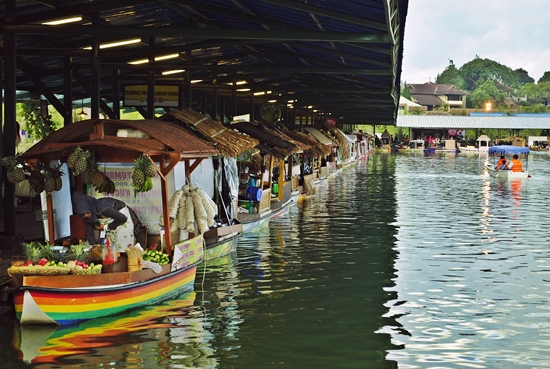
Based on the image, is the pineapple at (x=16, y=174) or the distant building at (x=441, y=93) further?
the distant building at (x=441, y=93)

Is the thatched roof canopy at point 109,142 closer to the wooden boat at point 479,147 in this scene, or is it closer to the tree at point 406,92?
the wooden boat at point 479,147

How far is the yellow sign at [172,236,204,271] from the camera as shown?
12352 mm

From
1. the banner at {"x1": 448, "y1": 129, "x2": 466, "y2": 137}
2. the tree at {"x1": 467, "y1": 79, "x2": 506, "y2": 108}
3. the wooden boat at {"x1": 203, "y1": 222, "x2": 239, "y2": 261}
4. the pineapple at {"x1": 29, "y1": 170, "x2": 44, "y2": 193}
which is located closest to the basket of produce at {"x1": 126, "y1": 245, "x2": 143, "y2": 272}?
the pineapple at {"x1": 29, "y1": 170, "x2": 44, "y2": 193}

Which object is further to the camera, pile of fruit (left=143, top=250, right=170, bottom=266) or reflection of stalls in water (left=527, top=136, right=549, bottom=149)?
reflection of stalls in water (left=527, top=136, right=549, bottom=149)

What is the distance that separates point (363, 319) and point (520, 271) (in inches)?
198

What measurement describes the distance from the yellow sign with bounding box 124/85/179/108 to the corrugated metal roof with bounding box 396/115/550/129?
265ft

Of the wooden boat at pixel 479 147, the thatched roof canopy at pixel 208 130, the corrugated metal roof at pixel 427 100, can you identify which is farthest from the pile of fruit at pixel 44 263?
the corrugated metal roof at pixel 427 100

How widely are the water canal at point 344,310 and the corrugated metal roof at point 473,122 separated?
79.7 metres

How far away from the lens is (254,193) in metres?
21.8

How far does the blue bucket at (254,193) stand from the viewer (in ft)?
70.9

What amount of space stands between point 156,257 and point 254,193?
9.68 metres

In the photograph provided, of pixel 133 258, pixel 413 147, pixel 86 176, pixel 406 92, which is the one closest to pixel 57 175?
pixel 86 176

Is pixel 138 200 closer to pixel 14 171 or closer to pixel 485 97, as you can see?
pixel 14 171

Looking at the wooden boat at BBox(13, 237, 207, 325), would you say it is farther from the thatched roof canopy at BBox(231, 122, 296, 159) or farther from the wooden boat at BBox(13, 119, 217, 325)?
the thatched roof canopy at BBox(231, 122, 296, 159)
